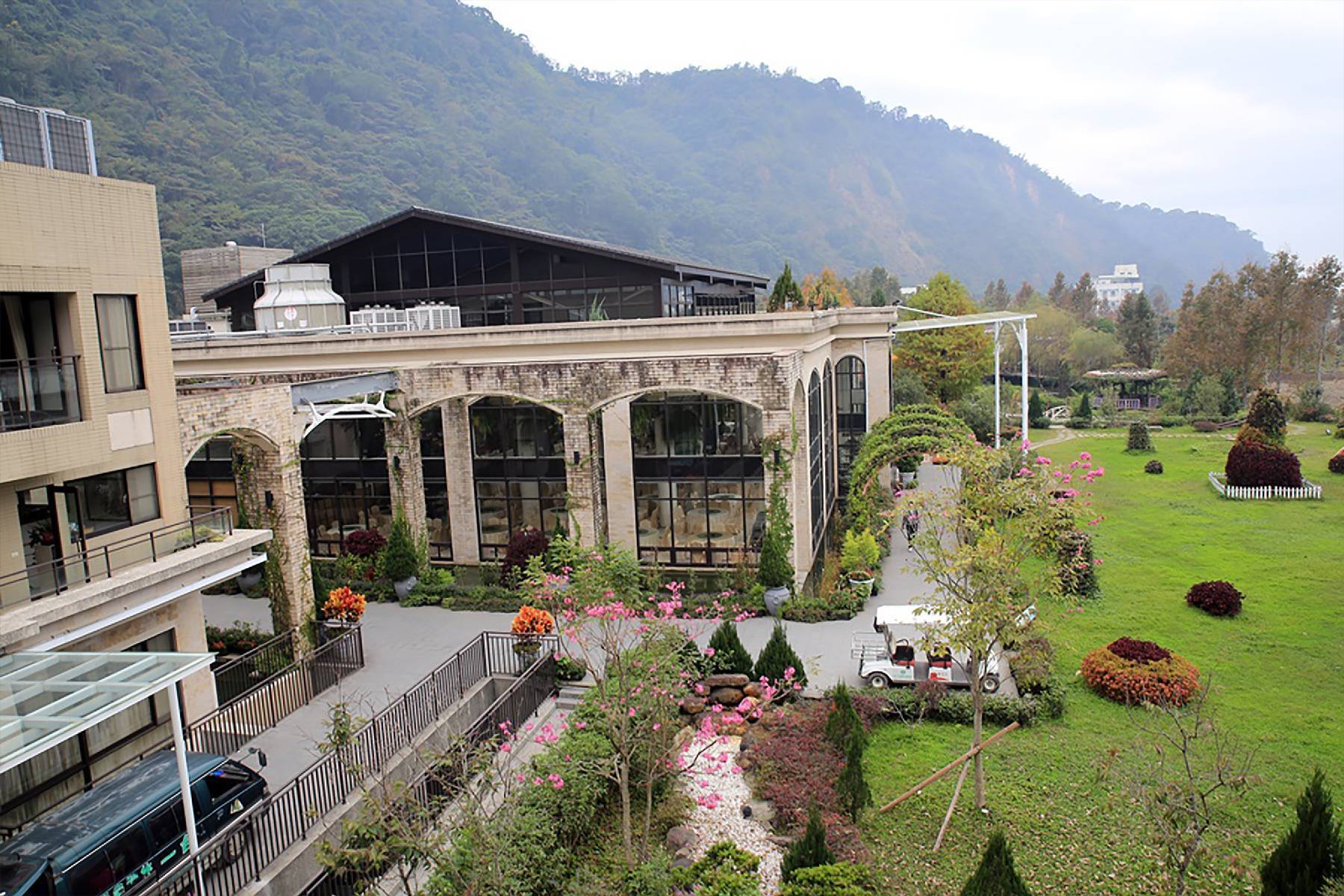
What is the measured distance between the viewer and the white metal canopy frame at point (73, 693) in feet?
29.0

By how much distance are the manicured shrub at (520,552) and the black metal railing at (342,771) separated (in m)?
4.84

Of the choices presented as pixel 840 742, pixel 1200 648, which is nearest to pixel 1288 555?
pixel 1200 648

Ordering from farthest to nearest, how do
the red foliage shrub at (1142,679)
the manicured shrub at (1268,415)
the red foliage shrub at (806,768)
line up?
the manicured shrub at (1268,415)
the red foliage shrub at (1142,679)
the red foliage shrub at (806,768)

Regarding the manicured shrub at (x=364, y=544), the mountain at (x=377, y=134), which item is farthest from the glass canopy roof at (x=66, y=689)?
the mountain at (x=377, y=134)

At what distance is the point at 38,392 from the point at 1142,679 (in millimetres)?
16918

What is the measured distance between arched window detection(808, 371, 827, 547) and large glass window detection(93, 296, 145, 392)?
15.0 metres

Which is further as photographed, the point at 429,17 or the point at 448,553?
the point at 429,17

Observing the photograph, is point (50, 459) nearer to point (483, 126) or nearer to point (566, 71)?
point (483, 126)

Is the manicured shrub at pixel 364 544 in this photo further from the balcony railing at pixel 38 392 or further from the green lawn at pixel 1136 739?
the green lawn at pixel 1136 739

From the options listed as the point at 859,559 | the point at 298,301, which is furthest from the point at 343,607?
the point at 298,301

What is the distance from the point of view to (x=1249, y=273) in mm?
56125

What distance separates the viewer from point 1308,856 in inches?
371

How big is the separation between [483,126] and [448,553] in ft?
277

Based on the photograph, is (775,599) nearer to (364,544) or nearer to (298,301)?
(364,544)
